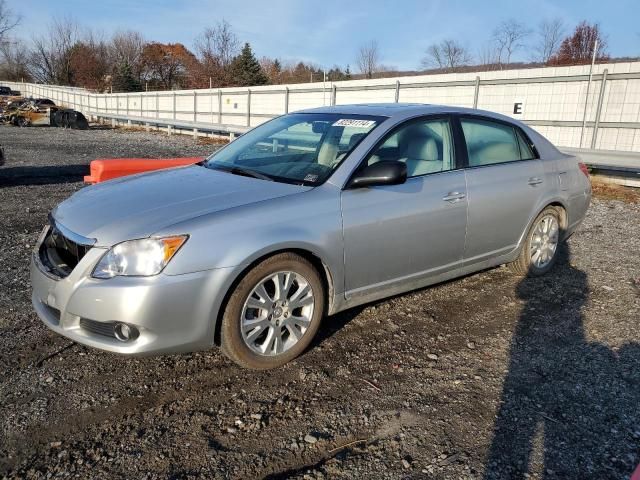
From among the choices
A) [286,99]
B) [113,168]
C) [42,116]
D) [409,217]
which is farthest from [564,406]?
Answer: [42,116]

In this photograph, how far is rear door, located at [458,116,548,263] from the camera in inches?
169

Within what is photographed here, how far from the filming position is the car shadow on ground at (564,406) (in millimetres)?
2475

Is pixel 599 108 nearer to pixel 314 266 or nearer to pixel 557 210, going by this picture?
pixel 557 210

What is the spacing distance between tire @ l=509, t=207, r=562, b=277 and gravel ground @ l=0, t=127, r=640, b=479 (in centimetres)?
56

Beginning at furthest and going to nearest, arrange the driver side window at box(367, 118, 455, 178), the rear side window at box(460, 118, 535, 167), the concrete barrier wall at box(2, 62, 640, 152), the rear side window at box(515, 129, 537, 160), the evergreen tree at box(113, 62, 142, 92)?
1. the evergreen tree at box(113, 62, 142, 92)
2. the concrete barrier wall at box(2, 62, 640, 152)
3. the rear side window at box(515, 129, 537, 160)
4. the rear side window at box(460, 118, 535, 167)
5. the driver side window at box(367, 118, 455, 178)

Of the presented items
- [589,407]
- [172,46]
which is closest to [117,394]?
[589,407]

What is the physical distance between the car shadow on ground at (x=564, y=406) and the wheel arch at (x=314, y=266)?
4.07 ft

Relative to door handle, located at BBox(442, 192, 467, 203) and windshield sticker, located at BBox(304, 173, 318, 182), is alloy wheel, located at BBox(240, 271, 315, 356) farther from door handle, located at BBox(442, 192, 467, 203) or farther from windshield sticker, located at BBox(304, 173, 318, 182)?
door handle, located at BBox(442, 192, 467, 203)

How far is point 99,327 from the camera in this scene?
291 centimetres

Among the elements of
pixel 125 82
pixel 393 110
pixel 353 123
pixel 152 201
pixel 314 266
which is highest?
pixel 125 82

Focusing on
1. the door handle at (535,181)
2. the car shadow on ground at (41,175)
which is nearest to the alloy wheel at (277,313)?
the door handle at (535,181)

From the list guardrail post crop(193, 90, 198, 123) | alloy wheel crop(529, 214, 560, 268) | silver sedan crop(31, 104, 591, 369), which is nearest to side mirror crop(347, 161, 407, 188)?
silver sedan crop(31, 104, 591, 369)

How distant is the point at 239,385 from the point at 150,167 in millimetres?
4015

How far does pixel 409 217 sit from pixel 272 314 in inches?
49.1
